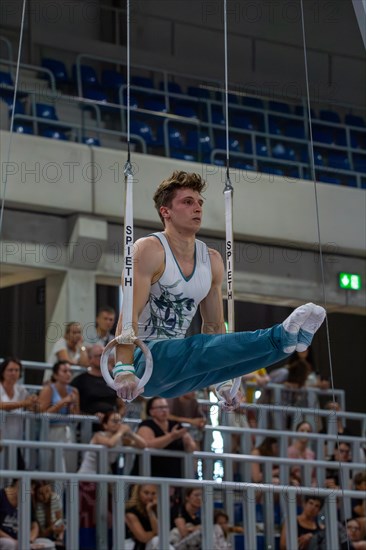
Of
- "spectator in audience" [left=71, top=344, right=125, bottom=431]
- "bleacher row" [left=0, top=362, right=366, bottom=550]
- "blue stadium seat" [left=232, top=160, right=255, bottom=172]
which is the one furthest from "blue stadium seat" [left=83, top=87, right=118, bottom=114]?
"spectator in audience" [left=71, top=344, right=125, bottom=431]

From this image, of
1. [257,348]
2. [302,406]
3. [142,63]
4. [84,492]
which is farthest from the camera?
[142,63]

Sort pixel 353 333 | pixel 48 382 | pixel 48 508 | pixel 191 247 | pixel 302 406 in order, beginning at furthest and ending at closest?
pixel 353 333 → pixel 302 406 → pixel 48 382 → pixel 48 508 → pixel 191 247

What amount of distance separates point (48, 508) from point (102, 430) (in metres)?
0.84

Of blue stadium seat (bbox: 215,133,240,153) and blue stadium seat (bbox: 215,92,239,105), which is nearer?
blue stadium seat (bbox: 215,133,240,153)

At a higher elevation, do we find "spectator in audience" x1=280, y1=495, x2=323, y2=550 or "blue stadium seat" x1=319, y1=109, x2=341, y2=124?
"blue stadium seat" x1=319, y1=109, x2=341, y2=124

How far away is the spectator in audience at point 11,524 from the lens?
692 centimetres

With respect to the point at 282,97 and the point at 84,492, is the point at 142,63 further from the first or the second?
the point at 84,492

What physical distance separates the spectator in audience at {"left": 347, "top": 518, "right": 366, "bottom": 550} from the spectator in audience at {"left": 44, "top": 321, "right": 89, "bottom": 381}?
2.38 m

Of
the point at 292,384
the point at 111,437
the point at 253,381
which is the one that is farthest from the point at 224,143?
the point at 111,437

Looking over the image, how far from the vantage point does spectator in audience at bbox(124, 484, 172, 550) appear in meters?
7.44

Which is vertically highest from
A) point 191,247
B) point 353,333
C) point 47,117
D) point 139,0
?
point 139,0

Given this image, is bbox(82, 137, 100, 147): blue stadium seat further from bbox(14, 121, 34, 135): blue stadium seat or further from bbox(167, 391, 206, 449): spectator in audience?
bbox(167, 391, 206, 449): spectator in audience

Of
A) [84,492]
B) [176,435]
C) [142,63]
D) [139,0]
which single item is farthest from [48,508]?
[139,0]

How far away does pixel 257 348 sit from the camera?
16.9ft
